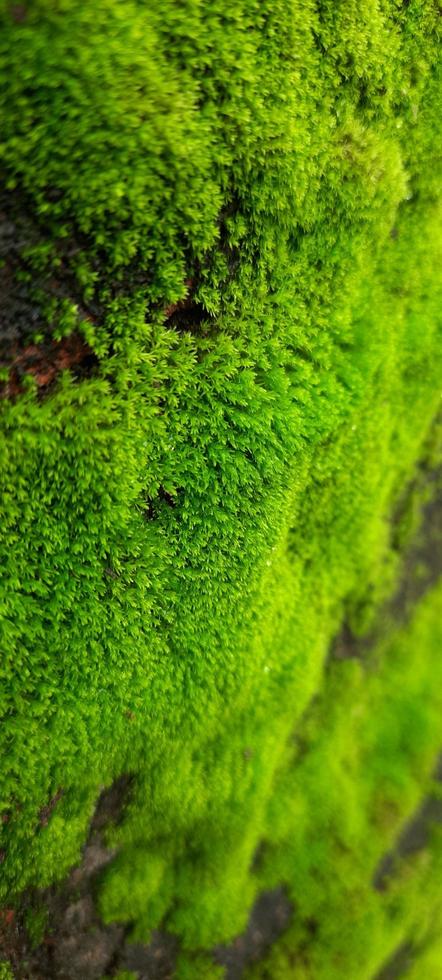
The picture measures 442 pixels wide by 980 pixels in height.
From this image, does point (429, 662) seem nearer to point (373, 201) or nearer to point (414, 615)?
point (414, 615)

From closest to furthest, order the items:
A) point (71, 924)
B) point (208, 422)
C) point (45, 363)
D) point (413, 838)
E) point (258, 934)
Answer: point (45, 363), point (208, 422), point (71, 924), point (258, 934), point (413, 838)

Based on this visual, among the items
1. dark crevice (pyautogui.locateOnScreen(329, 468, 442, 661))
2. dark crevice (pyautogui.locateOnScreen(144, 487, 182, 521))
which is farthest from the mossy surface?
dark crevice (pyautogui.locateOnScreen(329, 468, 442, 661))

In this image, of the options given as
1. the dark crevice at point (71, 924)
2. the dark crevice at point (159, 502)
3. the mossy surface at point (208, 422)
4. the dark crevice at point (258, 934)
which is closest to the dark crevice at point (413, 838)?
the mossy surface at point (208, 422)

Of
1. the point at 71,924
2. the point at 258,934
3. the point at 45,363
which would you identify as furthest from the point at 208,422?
the point at 258,934

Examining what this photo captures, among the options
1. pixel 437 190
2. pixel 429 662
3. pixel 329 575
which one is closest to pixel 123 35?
pixel 437 190

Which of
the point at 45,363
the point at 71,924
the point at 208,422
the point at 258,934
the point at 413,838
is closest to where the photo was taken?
the point at 45,363

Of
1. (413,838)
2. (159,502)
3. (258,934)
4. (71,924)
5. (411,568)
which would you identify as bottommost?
(258,934)

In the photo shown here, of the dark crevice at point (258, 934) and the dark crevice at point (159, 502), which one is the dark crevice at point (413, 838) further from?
the dark crevice at point (159, 502)

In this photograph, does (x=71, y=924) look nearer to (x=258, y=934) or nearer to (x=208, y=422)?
(x=258, y=934)
